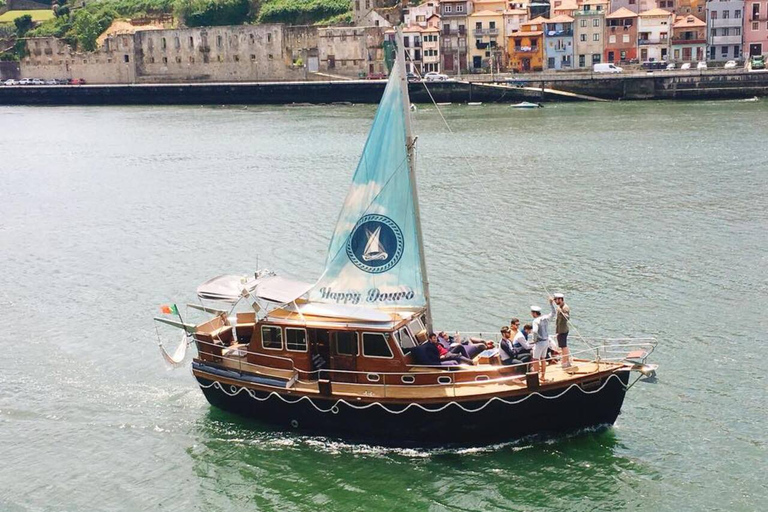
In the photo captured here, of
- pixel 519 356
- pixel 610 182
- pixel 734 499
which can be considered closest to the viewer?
pixel 734 499

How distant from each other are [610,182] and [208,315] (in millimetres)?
23168

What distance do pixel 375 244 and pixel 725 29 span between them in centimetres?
8109

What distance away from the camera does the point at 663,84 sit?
81.1 metres

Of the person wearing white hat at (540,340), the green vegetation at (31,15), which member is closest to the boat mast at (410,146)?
the person wearing white hat at (540,340)

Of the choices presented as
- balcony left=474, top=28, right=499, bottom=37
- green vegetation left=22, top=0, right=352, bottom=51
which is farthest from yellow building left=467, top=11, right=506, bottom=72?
green vegetation left=22, top=0, right=352, bottom=51

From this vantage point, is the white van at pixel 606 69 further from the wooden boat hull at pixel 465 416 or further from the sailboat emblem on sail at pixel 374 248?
the wooden boat hull at pixel 465 416

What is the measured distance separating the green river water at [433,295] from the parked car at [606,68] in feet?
84.5

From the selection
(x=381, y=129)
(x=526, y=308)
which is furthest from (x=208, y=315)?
(x=381, y=129)

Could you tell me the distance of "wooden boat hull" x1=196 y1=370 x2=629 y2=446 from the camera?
55.7 ft

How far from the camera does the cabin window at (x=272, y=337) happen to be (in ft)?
59.4

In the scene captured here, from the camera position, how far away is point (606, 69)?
87688 millimetres

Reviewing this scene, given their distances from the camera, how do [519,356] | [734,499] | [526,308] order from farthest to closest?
[526,308], [519,356], [734,499]

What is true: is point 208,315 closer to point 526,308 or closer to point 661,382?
point 526,308

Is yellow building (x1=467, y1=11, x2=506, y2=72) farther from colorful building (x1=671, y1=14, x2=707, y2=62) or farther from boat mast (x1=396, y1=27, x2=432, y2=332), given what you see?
boat mast (x1=396, y1=27, x2=432, y2=332)
